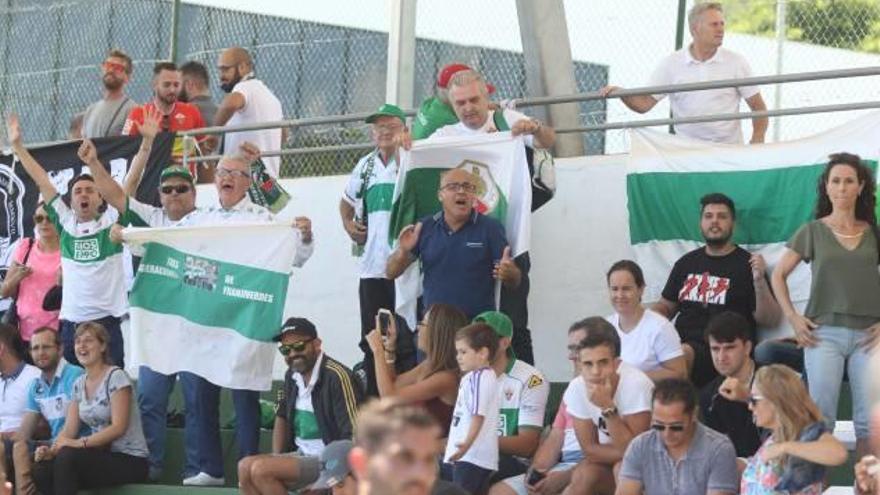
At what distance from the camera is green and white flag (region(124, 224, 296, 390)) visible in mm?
12070

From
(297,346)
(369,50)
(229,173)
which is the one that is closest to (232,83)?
(369,50)

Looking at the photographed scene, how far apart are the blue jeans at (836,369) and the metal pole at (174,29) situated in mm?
8132

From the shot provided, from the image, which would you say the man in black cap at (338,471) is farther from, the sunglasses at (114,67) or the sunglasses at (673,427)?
the sunglasses at (114,67)

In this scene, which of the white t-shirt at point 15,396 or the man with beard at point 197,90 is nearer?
the white t-shirt at point 15,396

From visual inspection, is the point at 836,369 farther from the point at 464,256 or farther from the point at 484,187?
the point at 484,187

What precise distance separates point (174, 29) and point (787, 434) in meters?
9.33

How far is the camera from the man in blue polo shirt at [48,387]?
1241 centimetres

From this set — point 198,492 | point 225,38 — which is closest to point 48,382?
point 198,492

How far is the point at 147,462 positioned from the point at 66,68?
6.52m

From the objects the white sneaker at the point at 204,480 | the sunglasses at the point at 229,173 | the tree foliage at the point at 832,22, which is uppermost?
the tree foliage at the point at 832,22

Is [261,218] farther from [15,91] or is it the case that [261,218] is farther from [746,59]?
[15,91]

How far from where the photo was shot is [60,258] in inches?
539

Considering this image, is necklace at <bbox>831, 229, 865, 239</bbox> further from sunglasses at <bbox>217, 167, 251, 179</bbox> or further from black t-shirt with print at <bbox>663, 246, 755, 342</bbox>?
sunglasses at <bbox>217, 167, 251, 179</bbox>

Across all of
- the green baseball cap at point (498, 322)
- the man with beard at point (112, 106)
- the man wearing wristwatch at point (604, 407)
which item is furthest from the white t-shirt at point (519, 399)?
the man with beard at point (112, 106)
